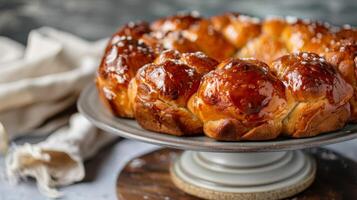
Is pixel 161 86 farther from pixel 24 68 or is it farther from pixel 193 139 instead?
pixel 24 68

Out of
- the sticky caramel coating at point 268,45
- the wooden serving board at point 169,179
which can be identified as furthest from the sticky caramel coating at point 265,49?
the wooden serving board at point 169,179

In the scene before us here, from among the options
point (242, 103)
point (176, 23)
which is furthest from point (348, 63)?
point (176, 23)

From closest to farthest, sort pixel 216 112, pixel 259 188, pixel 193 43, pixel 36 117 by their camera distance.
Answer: pixel 216 112
pixel 259 188
pixel 193 43
pixel 36 117

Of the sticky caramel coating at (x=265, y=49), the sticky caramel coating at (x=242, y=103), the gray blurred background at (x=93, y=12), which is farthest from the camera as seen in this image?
the gray blurred background at (x=93, y=12)

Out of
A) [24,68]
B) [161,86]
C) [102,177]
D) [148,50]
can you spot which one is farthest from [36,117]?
[161,86]

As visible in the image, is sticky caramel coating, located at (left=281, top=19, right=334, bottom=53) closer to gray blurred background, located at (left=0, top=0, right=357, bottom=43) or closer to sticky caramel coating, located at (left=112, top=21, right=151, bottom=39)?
sticky caramel coating, located at (left=112, top=21, right=151, bottom=39)

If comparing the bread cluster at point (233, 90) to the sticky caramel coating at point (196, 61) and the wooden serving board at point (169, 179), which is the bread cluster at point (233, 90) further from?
the wooden serving board at point (169, 179)

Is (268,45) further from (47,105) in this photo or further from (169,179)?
(47,105)

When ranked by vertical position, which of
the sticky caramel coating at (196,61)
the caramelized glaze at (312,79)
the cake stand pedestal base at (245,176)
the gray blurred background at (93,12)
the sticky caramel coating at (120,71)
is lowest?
the gray blurred background at (93,12)
